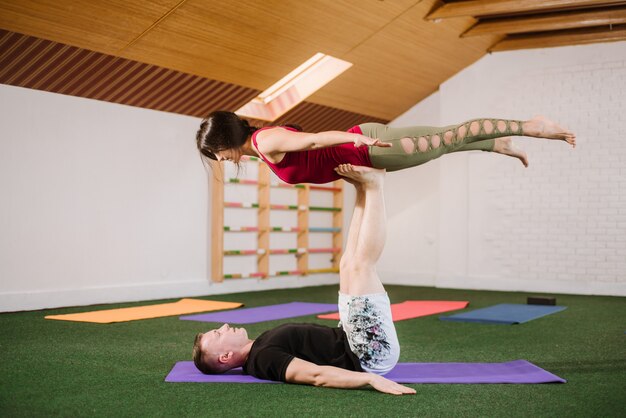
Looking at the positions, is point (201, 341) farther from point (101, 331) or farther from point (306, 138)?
point (101, 331)

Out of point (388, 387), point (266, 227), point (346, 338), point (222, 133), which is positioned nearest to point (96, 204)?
point (266, 227)

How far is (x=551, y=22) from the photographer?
763 centimetres

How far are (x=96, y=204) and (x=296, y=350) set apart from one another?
4.39 m

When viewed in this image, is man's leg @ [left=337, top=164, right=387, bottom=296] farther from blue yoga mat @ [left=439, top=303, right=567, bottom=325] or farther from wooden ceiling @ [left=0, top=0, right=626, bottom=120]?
wooden ceiling @ [left=0, top=0, right=626, bottom=120]

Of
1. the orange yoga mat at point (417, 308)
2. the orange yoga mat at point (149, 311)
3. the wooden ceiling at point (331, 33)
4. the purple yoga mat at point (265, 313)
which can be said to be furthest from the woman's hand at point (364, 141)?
the wooden ceiling at point (331, 33)

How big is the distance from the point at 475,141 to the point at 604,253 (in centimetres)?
560

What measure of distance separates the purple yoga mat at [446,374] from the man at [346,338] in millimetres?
79

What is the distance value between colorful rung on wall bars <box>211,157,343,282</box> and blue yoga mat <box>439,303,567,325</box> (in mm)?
3176

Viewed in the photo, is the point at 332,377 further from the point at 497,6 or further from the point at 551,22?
the point at 551,22

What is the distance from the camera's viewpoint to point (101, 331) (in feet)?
15.3

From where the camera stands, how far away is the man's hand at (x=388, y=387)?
2.70 m

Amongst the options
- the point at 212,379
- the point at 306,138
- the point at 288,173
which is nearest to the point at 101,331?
the point at 212,379

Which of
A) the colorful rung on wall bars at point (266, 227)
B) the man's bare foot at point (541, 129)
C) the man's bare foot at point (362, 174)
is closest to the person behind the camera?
the man's bare foot at point (362, 174)

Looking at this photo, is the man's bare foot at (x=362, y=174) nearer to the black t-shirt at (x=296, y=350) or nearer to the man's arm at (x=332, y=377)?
the black t-shirt at (x=296, y=350)
